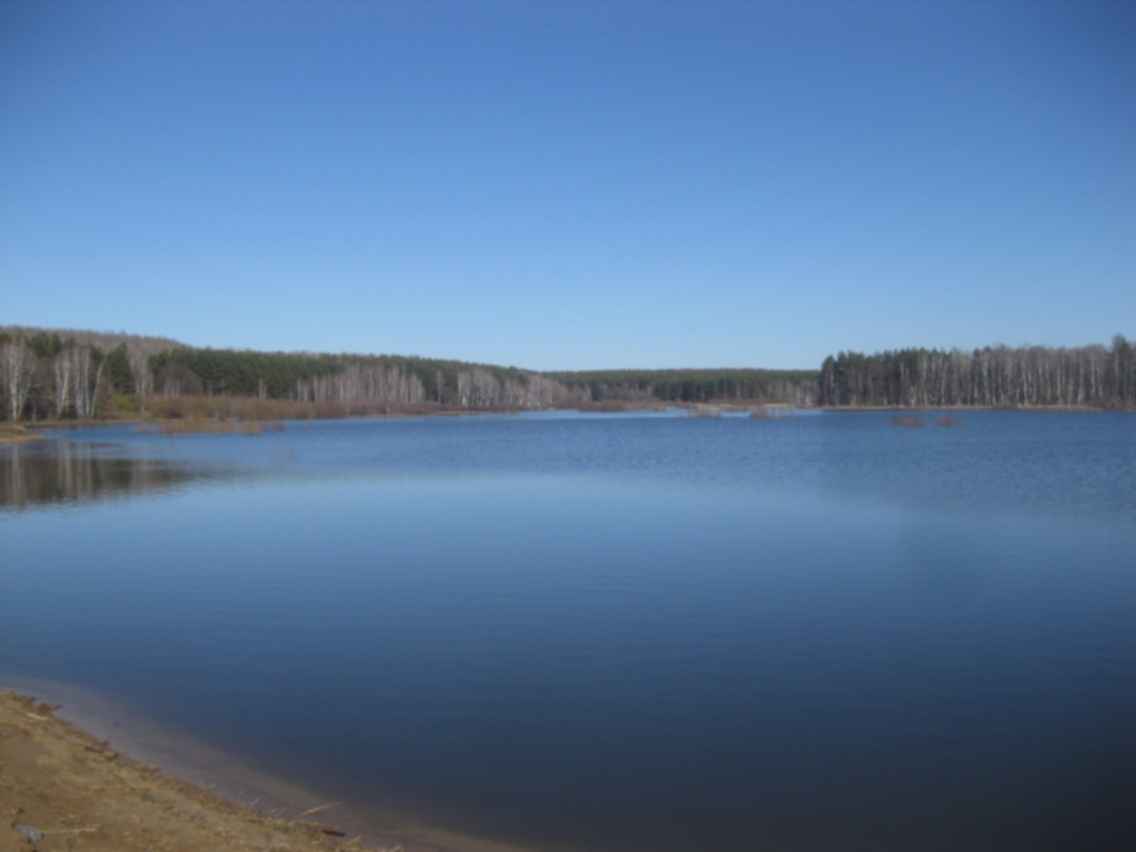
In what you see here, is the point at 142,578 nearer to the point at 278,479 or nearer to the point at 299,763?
the point at 299,763

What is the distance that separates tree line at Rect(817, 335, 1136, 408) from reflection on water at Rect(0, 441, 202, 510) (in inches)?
3080

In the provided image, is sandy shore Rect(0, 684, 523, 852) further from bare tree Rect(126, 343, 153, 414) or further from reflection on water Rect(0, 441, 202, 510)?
bare tree Rect(126, 343, 153, 414)

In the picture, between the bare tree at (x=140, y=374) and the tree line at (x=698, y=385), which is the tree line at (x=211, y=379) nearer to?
the bare tree at (x=140, y=374)

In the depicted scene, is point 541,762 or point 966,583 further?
point 966,583

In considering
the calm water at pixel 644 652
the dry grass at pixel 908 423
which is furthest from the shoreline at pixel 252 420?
the calm water at pixel 644 652

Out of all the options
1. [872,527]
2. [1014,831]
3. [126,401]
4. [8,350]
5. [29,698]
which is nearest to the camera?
[1014,831]

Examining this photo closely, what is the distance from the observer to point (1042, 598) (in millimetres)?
10609

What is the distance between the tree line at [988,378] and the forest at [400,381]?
121 mm

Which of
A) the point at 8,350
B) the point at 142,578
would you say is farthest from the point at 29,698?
the point at 8,350

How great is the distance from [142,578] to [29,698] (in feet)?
18.7

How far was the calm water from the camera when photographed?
5.71 m

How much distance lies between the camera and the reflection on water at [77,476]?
23094 millimetres

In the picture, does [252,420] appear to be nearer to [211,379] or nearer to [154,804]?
[211,379]

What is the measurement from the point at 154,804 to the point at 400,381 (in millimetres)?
112882
